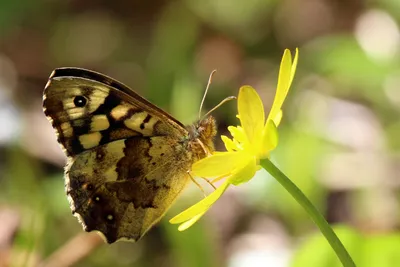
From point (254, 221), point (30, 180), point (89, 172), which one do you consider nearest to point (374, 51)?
point (254, 221)

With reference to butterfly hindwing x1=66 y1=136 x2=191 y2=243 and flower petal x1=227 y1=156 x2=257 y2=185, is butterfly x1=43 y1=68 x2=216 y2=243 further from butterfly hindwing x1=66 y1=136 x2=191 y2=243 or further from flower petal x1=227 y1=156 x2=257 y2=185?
flower petal x1=227 y1=156 x2=257 y2=185

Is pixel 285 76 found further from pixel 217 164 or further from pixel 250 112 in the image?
pixel 217 164

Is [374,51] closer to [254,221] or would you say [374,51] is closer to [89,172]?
[254,221]

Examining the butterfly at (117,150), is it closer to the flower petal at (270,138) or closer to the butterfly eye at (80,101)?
the butterfly eye at (80,101)

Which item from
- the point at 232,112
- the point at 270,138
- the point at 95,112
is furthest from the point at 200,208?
the point at 232,112

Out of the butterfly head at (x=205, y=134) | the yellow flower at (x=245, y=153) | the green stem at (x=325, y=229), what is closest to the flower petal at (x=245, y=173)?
the yellow flower at (x=245, y=153)

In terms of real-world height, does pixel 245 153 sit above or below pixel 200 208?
above
